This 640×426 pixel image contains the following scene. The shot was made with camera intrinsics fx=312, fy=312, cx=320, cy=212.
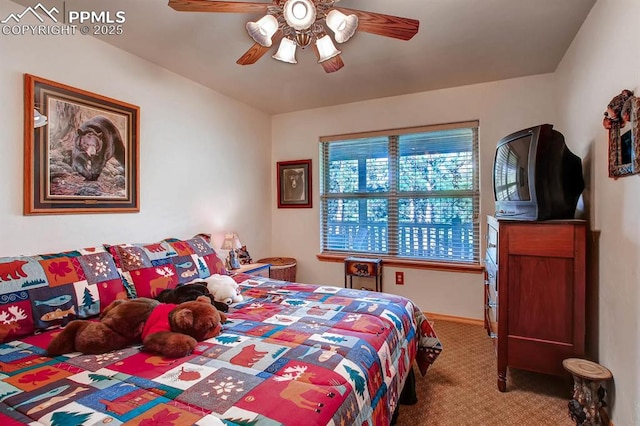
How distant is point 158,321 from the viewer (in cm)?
142

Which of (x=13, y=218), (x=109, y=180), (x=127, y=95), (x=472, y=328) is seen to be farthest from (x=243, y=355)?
(x=472, y=328)

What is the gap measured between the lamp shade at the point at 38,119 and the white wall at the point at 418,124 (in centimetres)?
254

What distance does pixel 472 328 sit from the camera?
304cm

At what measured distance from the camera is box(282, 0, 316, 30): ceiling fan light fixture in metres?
1.51

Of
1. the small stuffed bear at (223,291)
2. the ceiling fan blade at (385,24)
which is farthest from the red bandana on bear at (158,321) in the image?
the ceiling fan blade at (385,24)

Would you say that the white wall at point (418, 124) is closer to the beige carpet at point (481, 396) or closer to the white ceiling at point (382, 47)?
the white ceiling at point (382, 47)

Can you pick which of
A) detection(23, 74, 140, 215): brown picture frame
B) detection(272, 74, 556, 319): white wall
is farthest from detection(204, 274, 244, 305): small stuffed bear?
detection(272, 74, 556, 319): white wall

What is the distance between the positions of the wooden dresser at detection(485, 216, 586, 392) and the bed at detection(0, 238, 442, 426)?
28.8 inches

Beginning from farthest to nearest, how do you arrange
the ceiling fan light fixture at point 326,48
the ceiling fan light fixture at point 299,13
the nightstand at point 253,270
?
the nightstand at point 253,270 → the ceiling fan light fixture at point 326,48 → the ceiling fan light fixture at point 299,13

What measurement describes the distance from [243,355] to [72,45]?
7.76ft

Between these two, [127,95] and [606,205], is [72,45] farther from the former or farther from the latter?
[606,205]

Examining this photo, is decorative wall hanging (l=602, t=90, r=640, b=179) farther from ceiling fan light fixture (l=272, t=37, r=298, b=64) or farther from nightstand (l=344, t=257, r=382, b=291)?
nightstand (l=344, t=257, r=382, b=291)

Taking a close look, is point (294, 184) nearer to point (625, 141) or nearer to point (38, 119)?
point (38, 119)

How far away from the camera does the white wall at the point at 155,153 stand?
1859mm
